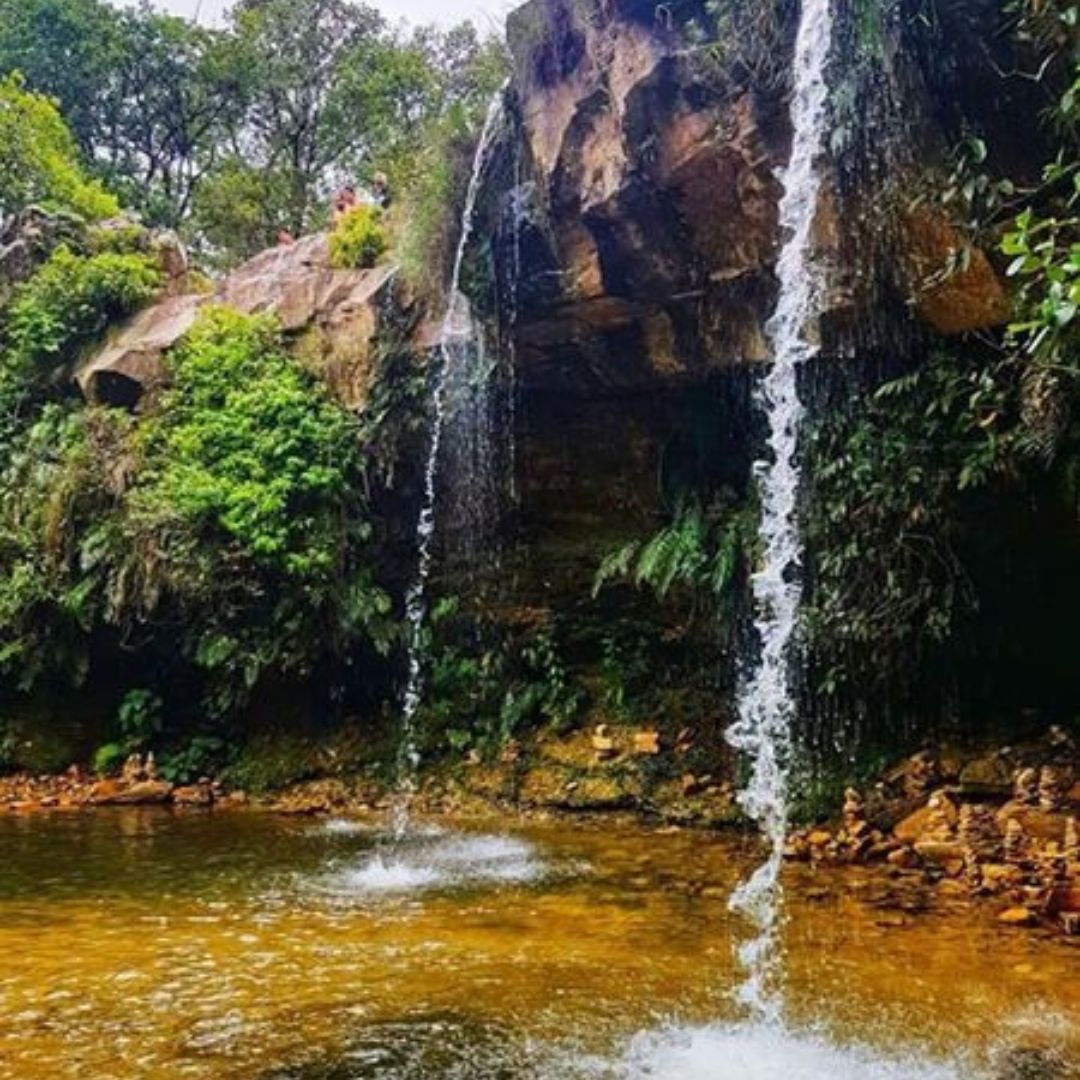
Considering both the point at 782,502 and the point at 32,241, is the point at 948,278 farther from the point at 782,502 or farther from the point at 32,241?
the point at 32,241

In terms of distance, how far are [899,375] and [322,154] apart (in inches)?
704

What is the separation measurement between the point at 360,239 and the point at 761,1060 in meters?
9.84

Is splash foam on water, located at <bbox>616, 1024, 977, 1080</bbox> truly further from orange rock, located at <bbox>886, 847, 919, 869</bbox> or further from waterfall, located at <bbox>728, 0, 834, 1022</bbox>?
orange rock, located at <bbox>886, 847, 919, 869</bbox>

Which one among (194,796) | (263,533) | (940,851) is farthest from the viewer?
(194,796)

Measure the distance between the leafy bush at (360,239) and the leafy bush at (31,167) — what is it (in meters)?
5.75

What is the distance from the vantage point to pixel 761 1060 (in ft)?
13.2

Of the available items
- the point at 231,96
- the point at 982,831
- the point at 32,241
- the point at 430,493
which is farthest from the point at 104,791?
the point at 231,96

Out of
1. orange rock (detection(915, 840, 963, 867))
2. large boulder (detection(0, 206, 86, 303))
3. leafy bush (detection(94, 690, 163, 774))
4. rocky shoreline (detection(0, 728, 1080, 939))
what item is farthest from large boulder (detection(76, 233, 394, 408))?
orange rock (detection(915, 840, 963, 867))

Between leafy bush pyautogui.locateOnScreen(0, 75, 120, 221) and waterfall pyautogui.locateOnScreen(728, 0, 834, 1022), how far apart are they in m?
11.4

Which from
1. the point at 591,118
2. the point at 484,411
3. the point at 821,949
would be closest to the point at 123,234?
the point at 484,411

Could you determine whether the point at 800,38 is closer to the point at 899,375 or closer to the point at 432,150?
the point at 899,375

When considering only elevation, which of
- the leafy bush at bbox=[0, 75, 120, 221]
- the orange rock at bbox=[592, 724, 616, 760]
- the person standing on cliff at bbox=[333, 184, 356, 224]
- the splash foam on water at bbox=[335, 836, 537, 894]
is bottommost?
the splash foam on water at bbox=[335, 836, 537, 894]

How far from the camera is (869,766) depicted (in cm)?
879

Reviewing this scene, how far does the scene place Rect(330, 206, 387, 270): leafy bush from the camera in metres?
11.9
